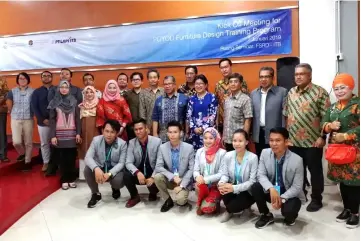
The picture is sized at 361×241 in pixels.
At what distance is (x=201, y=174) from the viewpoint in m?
3.17

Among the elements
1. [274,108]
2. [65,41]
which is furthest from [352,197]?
[65,41]

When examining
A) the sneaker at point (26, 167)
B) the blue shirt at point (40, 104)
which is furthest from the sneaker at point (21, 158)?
the blue shirt at point (40, 104)

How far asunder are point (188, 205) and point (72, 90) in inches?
85.8

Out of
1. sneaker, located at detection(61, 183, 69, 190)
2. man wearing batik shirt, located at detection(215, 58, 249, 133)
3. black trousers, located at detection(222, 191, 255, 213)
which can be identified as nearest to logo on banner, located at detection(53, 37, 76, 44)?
sneaker, located at detection(61, 183, 69, 190)

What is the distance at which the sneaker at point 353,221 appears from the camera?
267 cm

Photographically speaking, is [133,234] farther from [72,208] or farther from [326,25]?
[326,25]

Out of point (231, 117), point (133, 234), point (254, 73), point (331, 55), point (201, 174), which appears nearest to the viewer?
point (133, 234)

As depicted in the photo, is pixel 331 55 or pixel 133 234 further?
pixel 331 55

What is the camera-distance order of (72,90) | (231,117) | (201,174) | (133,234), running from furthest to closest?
(72,90) < (231,117) < (201,174) < (133,234)

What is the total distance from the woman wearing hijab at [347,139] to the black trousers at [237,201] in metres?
0.75

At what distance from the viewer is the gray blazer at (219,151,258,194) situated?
2.84 metres

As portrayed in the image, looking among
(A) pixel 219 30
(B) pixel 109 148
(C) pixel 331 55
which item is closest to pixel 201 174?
(B) pixel 109 148

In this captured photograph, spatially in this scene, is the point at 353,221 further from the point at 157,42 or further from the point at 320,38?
the point at 157,42

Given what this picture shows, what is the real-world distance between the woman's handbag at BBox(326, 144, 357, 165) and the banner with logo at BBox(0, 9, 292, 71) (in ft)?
6.81
